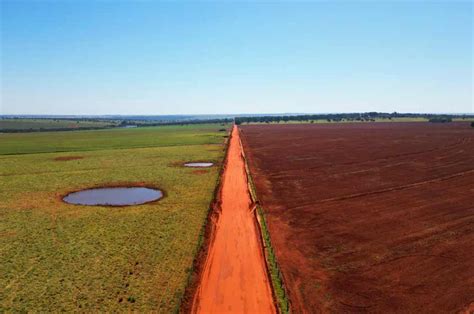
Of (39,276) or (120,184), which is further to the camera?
(120,184)

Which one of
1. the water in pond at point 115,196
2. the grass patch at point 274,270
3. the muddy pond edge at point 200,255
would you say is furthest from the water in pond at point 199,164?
the grass patch at point 274,270

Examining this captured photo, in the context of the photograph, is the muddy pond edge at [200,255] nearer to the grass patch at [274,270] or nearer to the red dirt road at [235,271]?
the red dirt road at [235,271]

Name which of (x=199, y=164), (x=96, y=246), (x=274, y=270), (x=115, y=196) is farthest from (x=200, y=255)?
(x=199, y=164)

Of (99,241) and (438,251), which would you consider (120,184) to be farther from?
(438,251)

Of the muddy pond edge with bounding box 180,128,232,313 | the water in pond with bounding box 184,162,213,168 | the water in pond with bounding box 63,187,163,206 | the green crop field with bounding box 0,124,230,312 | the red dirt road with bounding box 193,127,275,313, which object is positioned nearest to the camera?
the red dirt road with bounding box 193,127,275,313

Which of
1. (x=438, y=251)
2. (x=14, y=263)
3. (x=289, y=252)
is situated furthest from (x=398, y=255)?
(x=14, y=263)

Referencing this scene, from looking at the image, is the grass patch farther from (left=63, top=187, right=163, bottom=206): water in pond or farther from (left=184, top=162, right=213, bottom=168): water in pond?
(left=184, top=162, right=213, bottom=168): water in pond

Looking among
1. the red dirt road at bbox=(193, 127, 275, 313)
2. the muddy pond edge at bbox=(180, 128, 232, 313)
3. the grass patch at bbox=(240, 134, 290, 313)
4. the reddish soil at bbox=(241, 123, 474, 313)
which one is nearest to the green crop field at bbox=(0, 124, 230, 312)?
the muddy pond edge at bbox=(180, 128, 232, 313)
